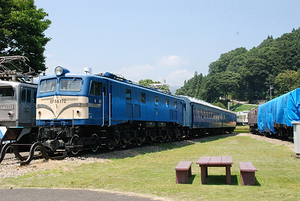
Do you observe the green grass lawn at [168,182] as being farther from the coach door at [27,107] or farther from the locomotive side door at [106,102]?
the coach door at [27,107]

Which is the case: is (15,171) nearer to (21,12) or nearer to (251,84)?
(21,12)

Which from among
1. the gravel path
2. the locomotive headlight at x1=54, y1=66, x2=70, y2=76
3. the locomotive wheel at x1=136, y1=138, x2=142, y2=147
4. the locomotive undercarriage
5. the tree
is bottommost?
the gravel path

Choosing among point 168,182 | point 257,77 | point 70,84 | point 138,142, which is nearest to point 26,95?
point 70,84

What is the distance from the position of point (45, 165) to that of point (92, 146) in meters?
4.03

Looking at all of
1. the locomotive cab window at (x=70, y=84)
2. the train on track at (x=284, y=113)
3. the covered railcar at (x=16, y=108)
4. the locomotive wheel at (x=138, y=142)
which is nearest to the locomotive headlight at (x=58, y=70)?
the locomotive cab window at (x=70, y=84)

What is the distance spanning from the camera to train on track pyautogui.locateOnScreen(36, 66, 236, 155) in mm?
12844

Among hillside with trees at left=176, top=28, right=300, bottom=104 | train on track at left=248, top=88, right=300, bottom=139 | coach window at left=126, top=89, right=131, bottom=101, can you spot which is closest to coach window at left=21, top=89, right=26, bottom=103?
coach window at left=126, top=89, right=131, bottom=101

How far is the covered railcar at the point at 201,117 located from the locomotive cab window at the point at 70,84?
51.2ft

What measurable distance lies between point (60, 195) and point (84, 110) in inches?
261

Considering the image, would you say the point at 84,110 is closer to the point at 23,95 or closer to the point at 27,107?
the point at 27,107

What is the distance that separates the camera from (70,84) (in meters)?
13.3

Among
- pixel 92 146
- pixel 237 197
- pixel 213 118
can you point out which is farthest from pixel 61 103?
pixel 213 118

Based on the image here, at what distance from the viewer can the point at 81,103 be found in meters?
12.9

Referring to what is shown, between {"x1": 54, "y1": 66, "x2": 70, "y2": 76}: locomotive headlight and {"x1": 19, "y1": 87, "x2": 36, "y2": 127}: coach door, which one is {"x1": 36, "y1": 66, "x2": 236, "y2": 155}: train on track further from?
{"x1": 19, "y1": 87, "x2": 36, "y2": 127}: coach door
